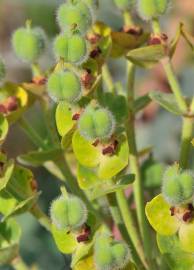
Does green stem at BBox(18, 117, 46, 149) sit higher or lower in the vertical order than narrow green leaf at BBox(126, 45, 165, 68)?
lower

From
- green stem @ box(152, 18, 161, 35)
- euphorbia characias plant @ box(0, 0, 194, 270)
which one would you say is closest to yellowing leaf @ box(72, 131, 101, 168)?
euphorbia characias plant @ box(0, 0, 194, 270)

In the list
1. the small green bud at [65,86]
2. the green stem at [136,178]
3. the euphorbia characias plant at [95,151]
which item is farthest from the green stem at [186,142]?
the small green bud at [65,86]

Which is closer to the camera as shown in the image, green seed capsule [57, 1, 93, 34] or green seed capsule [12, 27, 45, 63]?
green seed capsule [57, 1, 93, 34]

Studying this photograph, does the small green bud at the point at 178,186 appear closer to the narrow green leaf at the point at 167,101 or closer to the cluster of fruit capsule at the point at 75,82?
the cluster of fruit capsule at the point at 75,82

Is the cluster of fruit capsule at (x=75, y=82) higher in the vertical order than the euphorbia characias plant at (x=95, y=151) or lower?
higher

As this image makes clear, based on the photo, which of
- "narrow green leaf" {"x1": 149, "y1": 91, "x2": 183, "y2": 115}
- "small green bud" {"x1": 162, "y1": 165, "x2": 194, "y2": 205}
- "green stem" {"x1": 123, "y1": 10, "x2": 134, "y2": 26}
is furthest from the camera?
"green stem" {"x1": 123, "y1": 10, "x2": 134, "y2": 26}

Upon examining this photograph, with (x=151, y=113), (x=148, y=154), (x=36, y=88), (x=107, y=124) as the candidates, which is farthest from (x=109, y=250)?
(x=151, y=113)

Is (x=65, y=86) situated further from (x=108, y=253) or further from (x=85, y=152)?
(x=108, y=253)

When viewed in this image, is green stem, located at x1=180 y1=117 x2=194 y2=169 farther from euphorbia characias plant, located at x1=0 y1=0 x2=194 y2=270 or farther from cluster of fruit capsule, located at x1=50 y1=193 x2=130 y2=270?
cluster of fruit capsule, located at x1=50 y1=193 x2=130 y2=270
